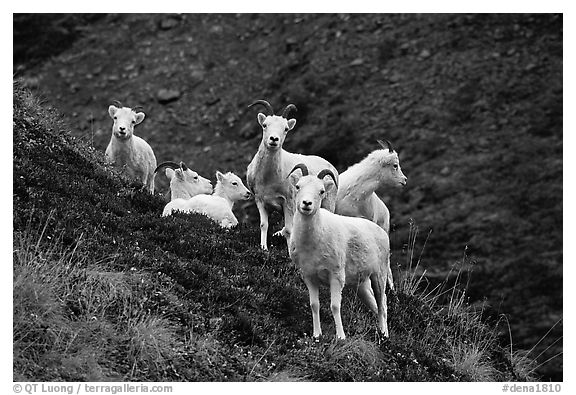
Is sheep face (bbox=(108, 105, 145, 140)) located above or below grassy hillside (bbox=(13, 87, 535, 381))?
above

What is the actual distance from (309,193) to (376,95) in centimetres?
3994

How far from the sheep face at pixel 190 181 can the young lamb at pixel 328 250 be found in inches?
239

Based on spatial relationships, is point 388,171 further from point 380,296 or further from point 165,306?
point 165,306

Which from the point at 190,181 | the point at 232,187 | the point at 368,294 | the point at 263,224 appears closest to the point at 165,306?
the point at 368,294

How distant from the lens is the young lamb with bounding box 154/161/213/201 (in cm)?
1859

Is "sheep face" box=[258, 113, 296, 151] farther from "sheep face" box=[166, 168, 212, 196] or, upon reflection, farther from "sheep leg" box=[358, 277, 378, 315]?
"sheep face" box=[166, 168, 212, 196]

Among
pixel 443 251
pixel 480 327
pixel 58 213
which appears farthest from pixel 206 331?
pixel 443 251

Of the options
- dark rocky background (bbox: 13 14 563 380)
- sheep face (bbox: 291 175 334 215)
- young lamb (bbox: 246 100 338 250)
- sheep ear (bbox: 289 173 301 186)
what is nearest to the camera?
sheep face (bbox: 291 175 334 215)

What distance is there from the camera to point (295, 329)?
13.3m

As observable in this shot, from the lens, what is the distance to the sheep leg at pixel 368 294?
42.9 feet

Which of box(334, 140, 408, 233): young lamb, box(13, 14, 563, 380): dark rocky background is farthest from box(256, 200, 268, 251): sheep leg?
box(13, 14, 563, 380): dark rocky background

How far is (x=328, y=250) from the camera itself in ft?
40.1

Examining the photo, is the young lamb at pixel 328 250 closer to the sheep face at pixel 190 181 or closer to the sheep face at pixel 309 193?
the sheep face at pixel 309 193

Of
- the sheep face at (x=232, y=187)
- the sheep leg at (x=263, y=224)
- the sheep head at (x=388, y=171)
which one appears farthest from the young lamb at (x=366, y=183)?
the sheep face at (x=232, y=187)
